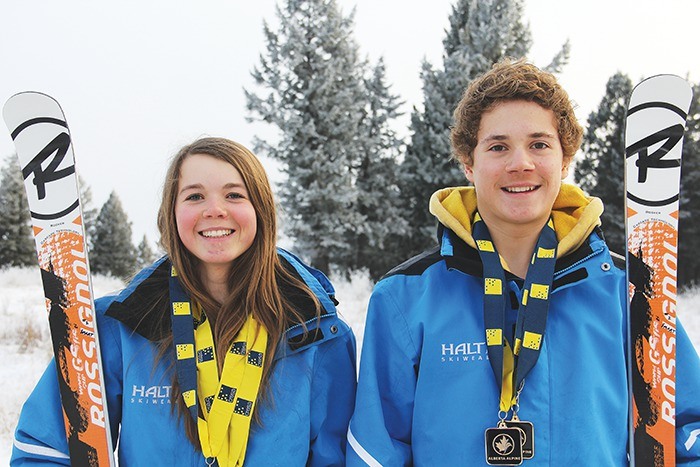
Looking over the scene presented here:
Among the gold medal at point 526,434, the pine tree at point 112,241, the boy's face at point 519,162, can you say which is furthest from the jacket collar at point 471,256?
the pine tree at point 112,241

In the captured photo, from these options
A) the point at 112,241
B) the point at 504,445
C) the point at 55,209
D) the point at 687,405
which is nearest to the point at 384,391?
the point at 504,445

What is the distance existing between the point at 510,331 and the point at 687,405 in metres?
0.72

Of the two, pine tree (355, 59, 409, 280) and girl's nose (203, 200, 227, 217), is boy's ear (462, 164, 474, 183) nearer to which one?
girl's nose (203, 200, 227, 217)

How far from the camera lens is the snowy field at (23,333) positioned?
5.41 m

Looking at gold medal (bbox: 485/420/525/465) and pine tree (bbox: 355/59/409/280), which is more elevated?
pine tree (bbox: 355/59/409/280)

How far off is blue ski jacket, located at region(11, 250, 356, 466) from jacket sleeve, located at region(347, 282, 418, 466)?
0.18 meters

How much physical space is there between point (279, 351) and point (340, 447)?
18.2 inches

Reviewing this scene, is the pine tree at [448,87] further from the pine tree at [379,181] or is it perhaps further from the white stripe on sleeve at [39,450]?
the white stripe on sleeve at [39,450]

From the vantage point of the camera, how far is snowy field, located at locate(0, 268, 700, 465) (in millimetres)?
5414

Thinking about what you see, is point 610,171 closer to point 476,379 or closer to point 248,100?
point 248,100

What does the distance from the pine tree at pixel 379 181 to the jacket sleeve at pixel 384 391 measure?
16682 millimetres

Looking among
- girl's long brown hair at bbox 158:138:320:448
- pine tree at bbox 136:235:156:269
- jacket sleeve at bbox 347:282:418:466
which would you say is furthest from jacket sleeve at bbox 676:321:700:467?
pine tree at bbox 136:235:156:269

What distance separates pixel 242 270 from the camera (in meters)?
2.44

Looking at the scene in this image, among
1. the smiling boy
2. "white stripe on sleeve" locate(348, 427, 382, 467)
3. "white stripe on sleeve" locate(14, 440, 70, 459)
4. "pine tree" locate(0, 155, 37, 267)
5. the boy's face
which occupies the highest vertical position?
"pine tree" locate(0, 155, 37, 267)
